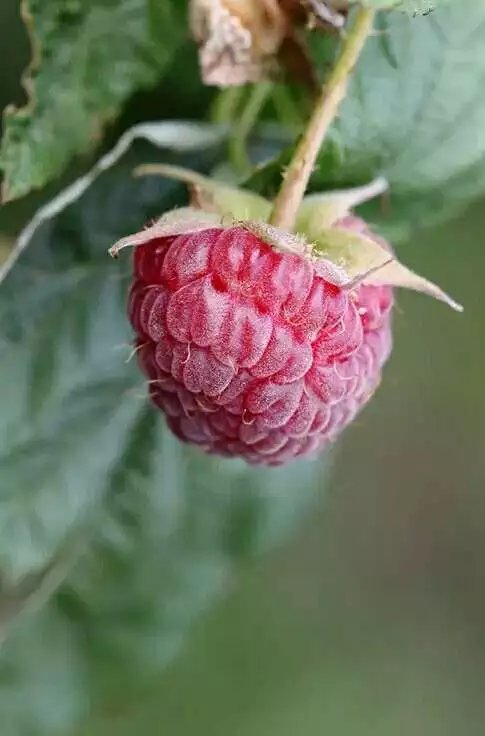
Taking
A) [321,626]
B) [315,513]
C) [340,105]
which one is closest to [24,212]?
[340,105]

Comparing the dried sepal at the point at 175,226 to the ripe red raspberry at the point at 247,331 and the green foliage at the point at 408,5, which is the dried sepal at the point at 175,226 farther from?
the green foliage at the point at 408,5

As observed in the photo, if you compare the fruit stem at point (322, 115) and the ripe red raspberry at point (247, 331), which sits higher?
the fruit stem at point (322, 115)

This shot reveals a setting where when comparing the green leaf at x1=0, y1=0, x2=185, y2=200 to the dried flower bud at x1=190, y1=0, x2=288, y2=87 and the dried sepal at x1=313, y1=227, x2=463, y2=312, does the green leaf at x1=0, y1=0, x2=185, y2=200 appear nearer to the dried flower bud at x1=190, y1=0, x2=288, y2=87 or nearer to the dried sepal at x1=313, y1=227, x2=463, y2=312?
the dried flower bud at x1=190, y1=0, x2=288, y2=87

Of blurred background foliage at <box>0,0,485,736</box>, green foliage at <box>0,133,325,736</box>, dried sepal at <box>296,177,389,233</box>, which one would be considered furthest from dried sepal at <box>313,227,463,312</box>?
blurred background foliage at <box>0,0,485,736</box>

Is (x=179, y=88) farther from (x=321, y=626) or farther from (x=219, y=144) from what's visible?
(x=321, y=626)

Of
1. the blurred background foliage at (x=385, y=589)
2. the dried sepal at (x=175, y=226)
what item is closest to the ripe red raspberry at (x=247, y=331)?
the dried sepal at (x=175, y=226)
